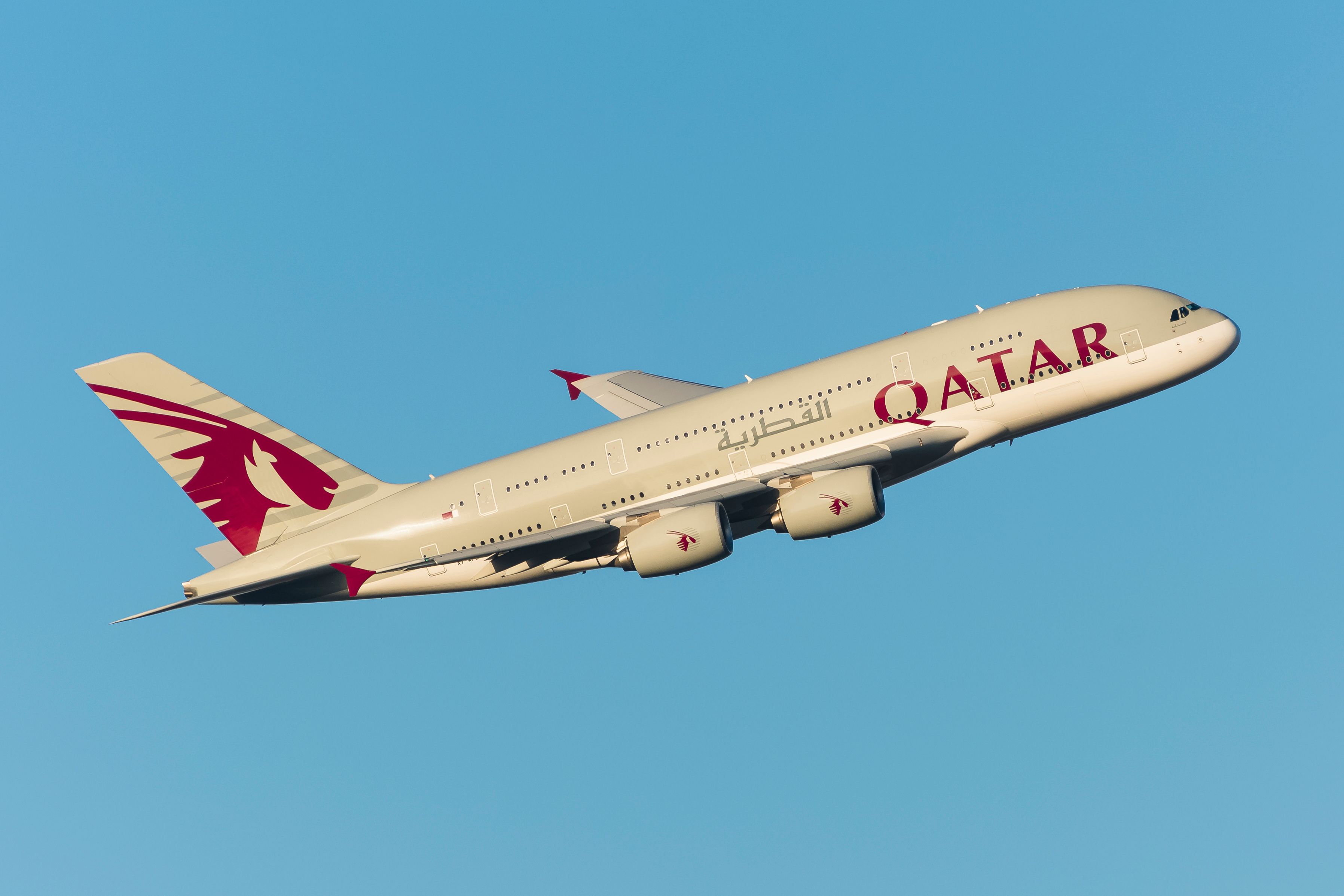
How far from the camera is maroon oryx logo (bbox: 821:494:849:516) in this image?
42.8 m

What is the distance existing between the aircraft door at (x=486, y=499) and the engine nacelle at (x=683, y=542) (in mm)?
6757

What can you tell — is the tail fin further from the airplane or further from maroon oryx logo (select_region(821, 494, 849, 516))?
maroon oryx logo (select_region(821, 494, 849, 516))

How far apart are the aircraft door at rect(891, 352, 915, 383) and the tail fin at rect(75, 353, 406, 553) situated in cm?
2152

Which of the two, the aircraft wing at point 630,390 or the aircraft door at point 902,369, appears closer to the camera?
the aircraft door at point 902,369

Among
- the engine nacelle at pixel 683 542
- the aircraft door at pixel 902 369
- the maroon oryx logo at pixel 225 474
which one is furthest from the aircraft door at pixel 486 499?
the aircraft door at pixel 902 369

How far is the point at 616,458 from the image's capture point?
46.8m

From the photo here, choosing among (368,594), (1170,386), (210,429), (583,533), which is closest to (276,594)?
(368,594)

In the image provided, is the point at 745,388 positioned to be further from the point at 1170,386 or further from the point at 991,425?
the point at 1170,386

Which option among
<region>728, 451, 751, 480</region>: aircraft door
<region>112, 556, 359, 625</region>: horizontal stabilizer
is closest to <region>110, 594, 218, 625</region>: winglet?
<region>112, 556, 359, 625</region>: horizontal stabilizer

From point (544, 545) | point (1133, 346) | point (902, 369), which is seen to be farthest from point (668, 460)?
point (1133, 346)

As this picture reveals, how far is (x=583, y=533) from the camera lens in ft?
148

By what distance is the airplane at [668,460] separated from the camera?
44906 millimetres

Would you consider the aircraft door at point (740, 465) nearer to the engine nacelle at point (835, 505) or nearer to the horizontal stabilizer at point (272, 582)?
the engine nacelle at point (835, 505)

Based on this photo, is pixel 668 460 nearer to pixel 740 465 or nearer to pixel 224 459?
pixel 740 465
